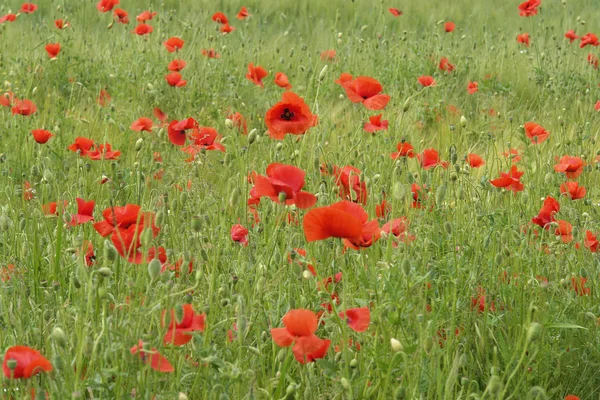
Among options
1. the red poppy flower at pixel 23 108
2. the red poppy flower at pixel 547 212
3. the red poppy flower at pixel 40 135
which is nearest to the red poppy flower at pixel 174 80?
the red poppy flower at pixel 23 108

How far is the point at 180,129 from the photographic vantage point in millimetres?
2498

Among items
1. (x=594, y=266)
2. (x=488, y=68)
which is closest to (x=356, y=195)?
(x=594, y=266)

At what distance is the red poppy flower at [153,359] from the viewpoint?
4.23 feet

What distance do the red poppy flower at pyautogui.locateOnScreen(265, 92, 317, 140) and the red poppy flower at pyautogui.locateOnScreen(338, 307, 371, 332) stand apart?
67cm

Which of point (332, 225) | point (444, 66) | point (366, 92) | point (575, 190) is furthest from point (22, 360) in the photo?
point (444, 66)

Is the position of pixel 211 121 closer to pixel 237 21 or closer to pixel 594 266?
pixel 594 266

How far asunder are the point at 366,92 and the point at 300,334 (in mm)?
1073

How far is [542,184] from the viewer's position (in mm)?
2801

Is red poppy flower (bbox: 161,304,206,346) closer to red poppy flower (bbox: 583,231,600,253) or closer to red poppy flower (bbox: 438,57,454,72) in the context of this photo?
red poppy flower (bbox: 583,231,600,253)

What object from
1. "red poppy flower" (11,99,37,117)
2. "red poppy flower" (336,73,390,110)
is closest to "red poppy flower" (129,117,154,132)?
"red poppy flower" (11,99,37,117)

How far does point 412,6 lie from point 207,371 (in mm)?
6386

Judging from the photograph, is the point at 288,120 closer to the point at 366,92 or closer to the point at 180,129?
the point at 366,92

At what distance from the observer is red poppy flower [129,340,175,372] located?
4.23 ft

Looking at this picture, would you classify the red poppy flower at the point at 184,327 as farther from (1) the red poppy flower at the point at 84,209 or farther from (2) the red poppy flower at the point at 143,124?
(2) the red poppy flower at the point at 143,124
